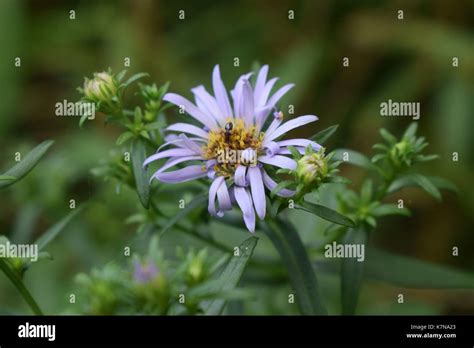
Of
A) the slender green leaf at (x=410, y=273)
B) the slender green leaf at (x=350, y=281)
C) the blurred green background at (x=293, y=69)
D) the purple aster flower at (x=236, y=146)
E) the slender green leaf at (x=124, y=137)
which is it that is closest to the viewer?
the purple aster flower at (x=236, y=146)

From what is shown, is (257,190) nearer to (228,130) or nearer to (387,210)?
(228,130)

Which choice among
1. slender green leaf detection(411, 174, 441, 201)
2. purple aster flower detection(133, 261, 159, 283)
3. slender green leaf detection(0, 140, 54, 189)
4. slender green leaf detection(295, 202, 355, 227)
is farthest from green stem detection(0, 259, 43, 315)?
slender green leaf detection(411, 174, 441, 201)

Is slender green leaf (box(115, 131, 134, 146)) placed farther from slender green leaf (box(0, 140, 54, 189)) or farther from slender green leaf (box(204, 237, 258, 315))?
slender green leaf (box(204, 237, 258, 315))

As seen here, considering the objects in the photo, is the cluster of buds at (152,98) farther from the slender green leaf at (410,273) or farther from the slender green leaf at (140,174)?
the slender green leaf at (410,273)

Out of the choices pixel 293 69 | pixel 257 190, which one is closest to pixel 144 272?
pixel 257 190

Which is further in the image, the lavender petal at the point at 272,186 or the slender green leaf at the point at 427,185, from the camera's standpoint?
the slender green leaf at the point at 427,185

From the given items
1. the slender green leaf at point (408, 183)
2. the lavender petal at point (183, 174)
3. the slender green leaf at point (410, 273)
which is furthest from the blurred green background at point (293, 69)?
the lavender petal at point (183, 174)
